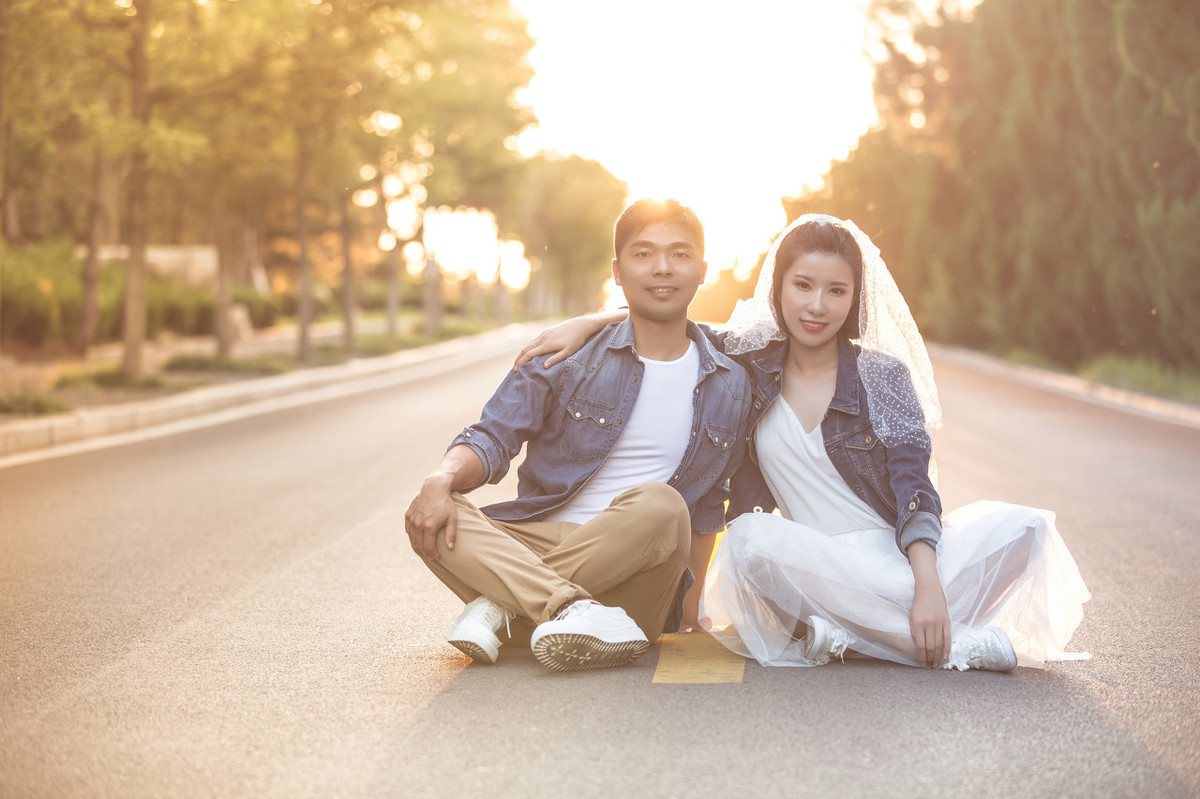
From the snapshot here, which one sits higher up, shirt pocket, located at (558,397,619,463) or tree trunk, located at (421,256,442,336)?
shirt pocket, located at (558,397,619,463)

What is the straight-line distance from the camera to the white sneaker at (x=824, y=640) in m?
4.55

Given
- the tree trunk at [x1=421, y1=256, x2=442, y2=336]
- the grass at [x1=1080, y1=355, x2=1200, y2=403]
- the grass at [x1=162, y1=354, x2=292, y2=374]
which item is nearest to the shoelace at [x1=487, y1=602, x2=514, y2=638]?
the grass at [x1=1080, y1=355, x2=1200, y2=403]

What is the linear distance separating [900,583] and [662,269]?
1.34 metres

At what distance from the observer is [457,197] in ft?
117

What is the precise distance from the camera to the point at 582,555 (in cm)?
457

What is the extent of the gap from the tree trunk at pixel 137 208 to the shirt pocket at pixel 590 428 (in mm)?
12701

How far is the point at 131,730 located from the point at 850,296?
273 centimetres

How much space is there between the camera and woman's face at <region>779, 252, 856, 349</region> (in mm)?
4777

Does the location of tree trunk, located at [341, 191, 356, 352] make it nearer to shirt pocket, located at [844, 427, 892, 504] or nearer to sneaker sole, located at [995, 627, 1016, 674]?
shirt pocket, located at [844, 427, 892, 504]

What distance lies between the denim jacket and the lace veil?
0.14ft

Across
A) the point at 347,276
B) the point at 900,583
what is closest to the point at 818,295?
the point at 900,583

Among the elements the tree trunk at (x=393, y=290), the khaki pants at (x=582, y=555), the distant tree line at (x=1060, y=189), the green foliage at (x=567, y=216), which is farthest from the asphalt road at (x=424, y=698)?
the green foliage at (x=567, y=216)

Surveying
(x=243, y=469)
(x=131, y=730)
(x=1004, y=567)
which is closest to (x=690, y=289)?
(x=1004, y=567)

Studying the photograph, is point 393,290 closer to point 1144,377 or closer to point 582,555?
point 1144,377
